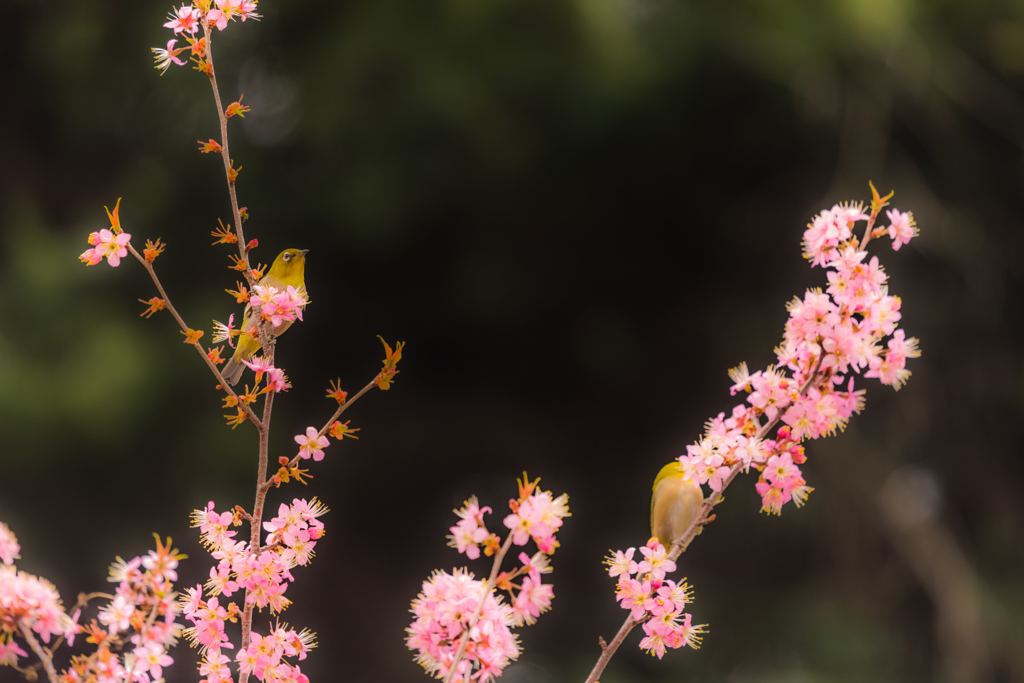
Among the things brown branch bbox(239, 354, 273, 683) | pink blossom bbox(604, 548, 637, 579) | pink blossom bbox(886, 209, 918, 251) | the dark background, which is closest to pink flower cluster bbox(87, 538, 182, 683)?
brown branch bbox(239, 354, 273, 683)

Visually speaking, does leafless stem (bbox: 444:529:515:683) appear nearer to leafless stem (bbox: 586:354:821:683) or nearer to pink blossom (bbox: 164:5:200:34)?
leafless stem (bbox: 586:354:821:683)

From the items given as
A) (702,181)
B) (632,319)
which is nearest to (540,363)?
(632,319)

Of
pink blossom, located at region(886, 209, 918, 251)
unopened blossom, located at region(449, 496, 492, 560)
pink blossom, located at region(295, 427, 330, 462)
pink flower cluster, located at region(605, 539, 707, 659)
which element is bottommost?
unopened blossom, located at region(449, 496, 492, 560)

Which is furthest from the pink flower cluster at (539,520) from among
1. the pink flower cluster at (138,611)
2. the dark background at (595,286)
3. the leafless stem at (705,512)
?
the dark background at (595,286)

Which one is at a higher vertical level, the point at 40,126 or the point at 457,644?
the point at 40,126

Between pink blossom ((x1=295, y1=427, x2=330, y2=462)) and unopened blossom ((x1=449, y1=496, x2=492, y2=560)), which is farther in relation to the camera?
pink blossom ((x1=295, y1=427, x2=330, y2=462))

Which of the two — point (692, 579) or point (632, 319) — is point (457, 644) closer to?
point (632, 319)

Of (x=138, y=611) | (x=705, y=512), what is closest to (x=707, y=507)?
(x=705, y=512)
